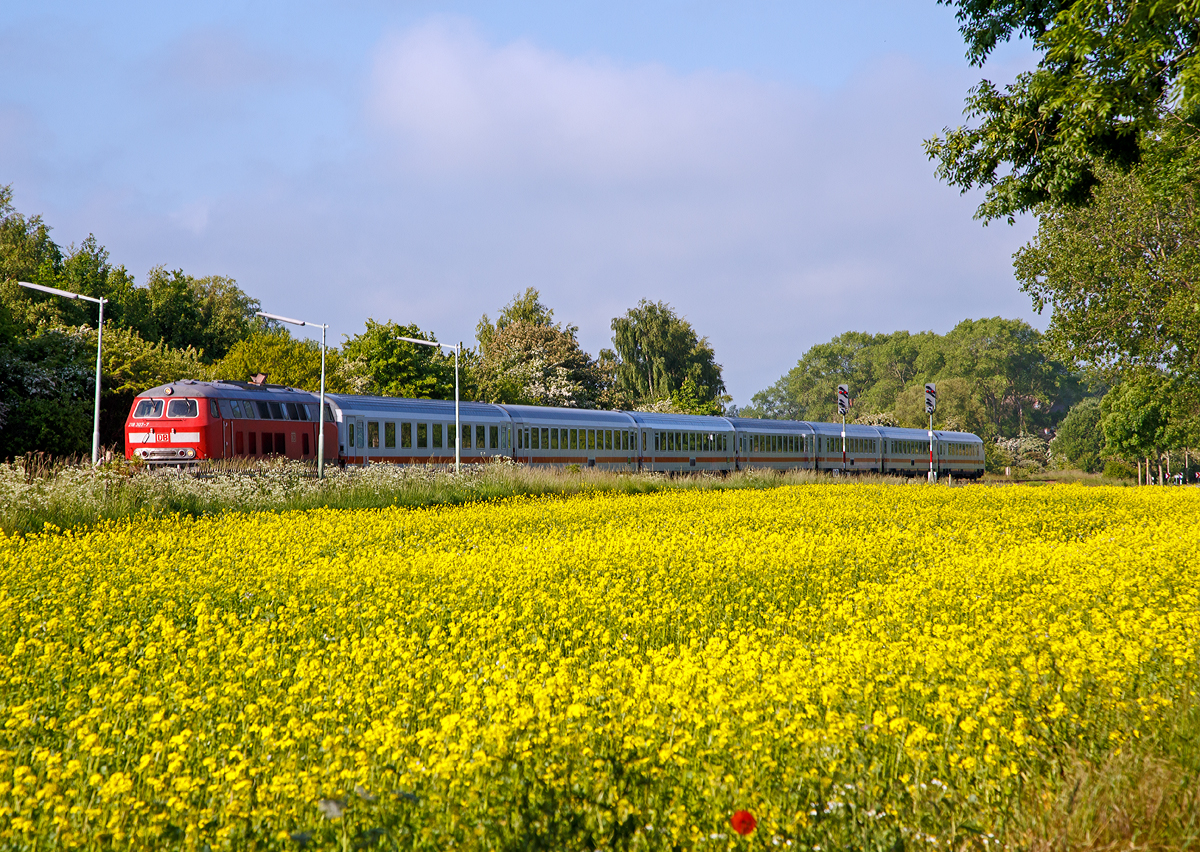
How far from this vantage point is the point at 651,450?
3725cm

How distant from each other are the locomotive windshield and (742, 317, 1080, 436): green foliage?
239 ft

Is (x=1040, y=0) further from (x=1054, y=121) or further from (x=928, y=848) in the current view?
(x=928, y=848)

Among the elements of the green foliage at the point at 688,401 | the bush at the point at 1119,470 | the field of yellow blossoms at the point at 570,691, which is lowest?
the bush at the point at 1119,470

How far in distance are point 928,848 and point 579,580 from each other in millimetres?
5463

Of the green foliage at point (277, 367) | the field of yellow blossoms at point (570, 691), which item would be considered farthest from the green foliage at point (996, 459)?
the field of yellow blossoms at point (570, 691)

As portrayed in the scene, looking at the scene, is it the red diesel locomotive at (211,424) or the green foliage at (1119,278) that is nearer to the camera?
the red diesel locomotive at (211,424)

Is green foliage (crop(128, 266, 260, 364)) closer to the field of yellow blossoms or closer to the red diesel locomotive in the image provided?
the red diesel locomotive

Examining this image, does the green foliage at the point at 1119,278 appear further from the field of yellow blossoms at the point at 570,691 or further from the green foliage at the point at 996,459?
the green foliage at the point at 996,459

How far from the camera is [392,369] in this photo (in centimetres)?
4641

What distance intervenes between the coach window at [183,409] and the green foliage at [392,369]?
21.5 meters

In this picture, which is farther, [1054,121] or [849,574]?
[1054,121]

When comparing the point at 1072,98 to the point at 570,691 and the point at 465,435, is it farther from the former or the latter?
the point at 465,435

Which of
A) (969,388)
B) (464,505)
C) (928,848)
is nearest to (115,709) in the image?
(928,848)

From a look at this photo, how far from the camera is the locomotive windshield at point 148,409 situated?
23.8m
